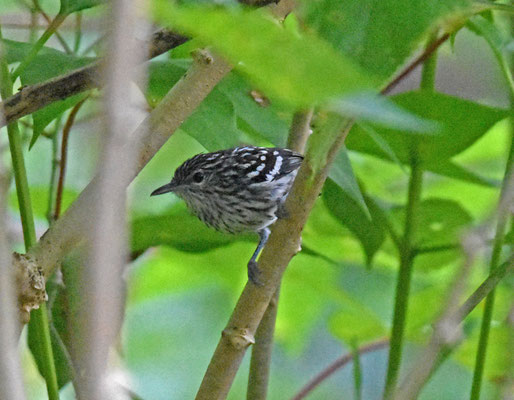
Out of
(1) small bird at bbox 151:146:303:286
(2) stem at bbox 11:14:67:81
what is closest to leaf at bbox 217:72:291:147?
(2) stem at bbox 11:14:67:81

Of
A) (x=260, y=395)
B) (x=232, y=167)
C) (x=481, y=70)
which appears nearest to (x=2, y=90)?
(x=260, y=395)

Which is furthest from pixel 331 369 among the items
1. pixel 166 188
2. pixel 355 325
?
pixel 166 188

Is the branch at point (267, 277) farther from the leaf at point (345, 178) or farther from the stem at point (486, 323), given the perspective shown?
the stem at point (486, 323)

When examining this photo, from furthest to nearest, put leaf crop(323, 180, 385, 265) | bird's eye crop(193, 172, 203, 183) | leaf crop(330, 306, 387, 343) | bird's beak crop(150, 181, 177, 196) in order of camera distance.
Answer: bird's eye crop(193, 172, 203, 183) → bird's beak crop(150, 181, 177, 196) → leaf crop(330, 306, 387, 343) → leaf crop(323, 180, 385, 265)

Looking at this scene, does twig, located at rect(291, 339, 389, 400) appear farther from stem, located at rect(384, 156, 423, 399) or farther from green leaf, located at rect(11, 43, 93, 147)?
green leaf, located at rect(11, 43, 93, 147)

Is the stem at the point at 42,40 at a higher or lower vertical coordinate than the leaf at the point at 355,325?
higher

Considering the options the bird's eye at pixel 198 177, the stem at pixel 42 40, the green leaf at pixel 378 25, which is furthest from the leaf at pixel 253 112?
the bird's eye at pixel 198 177

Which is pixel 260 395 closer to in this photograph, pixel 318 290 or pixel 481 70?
pixel 318 290
